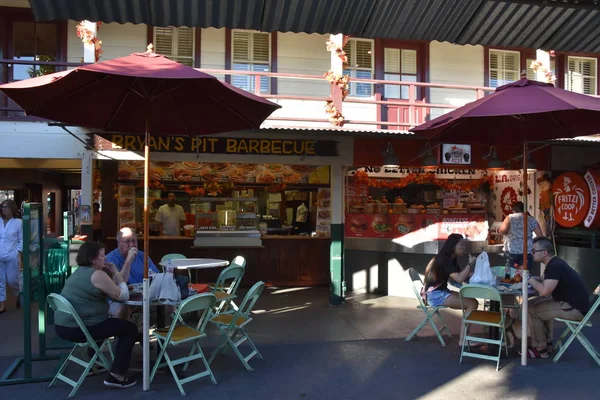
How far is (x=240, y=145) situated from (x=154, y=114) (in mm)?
2935

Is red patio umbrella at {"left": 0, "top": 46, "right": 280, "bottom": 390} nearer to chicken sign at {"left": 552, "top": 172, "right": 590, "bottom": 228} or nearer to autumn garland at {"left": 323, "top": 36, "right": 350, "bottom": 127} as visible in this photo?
A: autumn garland at {"left": 323, "top": 36, "right": 350, "bottom": 127}

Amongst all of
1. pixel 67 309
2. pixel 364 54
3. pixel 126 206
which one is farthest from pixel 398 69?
pixel 67 309

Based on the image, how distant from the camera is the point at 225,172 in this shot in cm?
1053

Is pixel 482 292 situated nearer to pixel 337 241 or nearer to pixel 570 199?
pixel 337 241

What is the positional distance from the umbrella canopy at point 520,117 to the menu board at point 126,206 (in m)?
6.58

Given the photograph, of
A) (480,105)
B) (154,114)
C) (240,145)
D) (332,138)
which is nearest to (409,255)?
(332,138)

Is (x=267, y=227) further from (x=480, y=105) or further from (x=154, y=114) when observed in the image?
(x=480, y=105)

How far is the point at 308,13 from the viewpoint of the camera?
442cm

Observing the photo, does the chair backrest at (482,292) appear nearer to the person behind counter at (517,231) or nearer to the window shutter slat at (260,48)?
the person behind counter at (517,231)

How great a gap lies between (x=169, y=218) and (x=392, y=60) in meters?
5.84

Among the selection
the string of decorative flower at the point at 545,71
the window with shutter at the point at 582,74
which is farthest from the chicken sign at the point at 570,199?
the window with shutter at the point at 582,74

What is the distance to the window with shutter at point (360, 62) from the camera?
34.1 ft

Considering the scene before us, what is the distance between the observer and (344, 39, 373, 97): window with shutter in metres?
10.4

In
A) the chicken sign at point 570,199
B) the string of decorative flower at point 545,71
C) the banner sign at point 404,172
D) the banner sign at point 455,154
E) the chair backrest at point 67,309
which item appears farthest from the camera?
the banner sign at point 404,172
